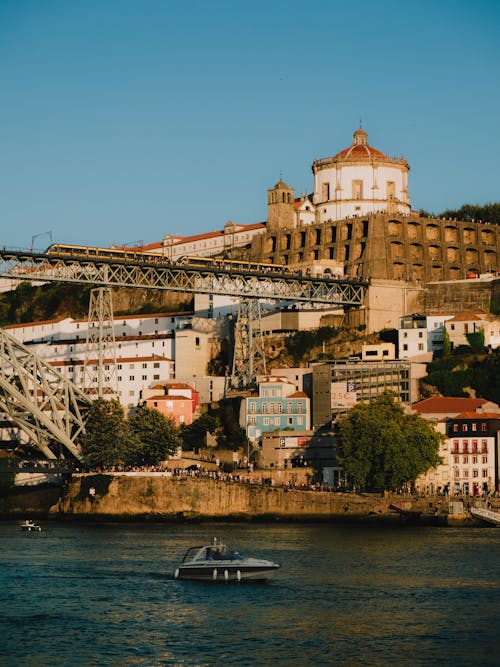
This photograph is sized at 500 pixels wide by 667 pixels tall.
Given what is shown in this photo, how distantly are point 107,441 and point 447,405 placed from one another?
23218 mm

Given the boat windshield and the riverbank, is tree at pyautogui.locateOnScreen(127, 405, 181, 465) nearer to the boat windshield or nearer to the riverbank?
the riverbank

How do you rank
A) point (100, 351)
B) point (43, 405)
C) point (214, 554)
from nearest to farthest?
point (214, 554) → point (43, 405) → point (100, 351)

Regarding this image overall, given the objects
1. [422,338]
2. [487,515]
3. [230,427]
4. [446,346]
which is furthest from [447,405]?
[230,427]

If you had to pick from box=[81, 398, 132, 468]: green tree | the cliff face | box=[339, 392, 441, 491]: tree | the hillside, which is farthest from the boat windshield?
the hillside

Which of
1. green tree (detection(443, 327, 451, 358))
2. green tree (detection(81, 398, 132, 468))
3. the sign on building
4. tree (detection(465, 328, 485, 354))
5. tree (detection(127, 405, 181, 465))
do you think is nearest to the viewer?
green tree (detection(81, 398, 132, 468))

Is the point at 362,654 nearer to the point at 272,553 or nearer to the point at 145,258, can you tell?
the point at 272,553

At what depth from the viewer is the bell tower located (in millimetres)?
134625

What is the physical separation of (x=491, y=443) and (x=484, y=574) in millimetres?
34697

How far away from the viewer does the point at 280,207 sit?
134875 mm

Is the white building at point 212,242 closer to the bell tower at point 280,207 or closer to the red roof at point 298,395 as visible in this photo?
the bell tower at point 280,207

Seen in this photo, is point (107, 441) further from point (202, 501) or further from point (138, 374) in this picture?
point (138, 374)

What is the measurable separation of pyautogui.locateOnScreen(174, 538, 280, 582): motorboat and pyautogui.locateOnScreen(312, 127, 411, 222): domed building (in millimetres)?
75131

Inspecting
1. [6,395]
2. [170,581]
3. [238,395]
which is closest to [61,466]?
[6,395]

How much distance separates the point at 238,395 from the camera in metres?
110
